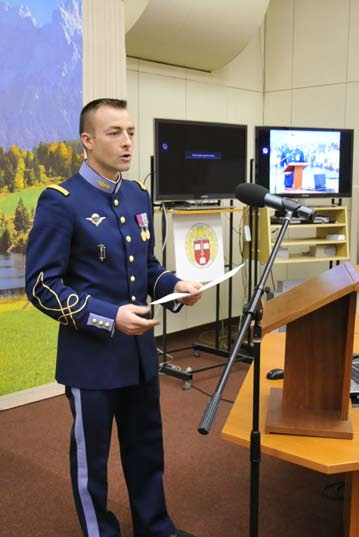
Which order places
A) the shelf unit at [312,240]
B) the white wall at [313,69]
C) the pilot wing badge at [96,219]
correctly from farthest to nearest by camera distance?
the white wall at [313,69]
the shelf unit at [312,240]
the pilot wing badge at [96,219]

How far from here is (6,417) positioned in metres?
3.32

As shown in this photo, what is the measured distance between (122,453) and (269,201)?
1.06 metres

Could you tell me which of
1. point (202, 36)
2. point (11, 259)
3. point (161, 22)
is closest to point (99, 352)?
point (11, 259)

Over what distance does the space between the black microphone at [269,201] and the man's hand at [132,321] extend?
42 cm

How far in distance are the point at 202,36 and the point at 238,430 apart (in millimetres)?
3524

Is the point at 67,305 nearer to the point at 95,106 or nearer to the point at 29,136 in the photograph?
the point at 95,106

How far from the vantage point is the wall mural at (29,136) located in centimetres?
327

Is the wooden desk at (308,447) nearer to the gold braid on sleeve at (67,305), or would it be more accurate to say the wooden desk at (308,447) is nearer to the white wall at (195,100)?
the gold braid on sleeve at (67,305)

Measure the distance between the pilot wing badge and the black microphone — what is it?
0.43 meters

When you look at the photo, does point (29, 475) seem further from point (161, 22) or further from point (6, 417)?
point (161, 22)

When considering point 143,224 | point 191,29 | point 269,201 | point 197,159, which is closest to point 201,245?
point 197,159

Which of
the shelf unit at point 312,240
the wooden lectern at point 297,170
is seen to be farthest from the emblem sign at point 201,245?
the wooden lectern at point 297,170

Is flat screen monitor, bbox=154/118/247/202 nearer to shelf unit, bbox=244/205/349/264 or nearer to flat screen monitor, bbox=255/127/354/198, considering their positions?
flat screen monitor, bbox=255/127/354/198

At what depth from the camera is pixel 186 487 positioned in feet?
8.36
